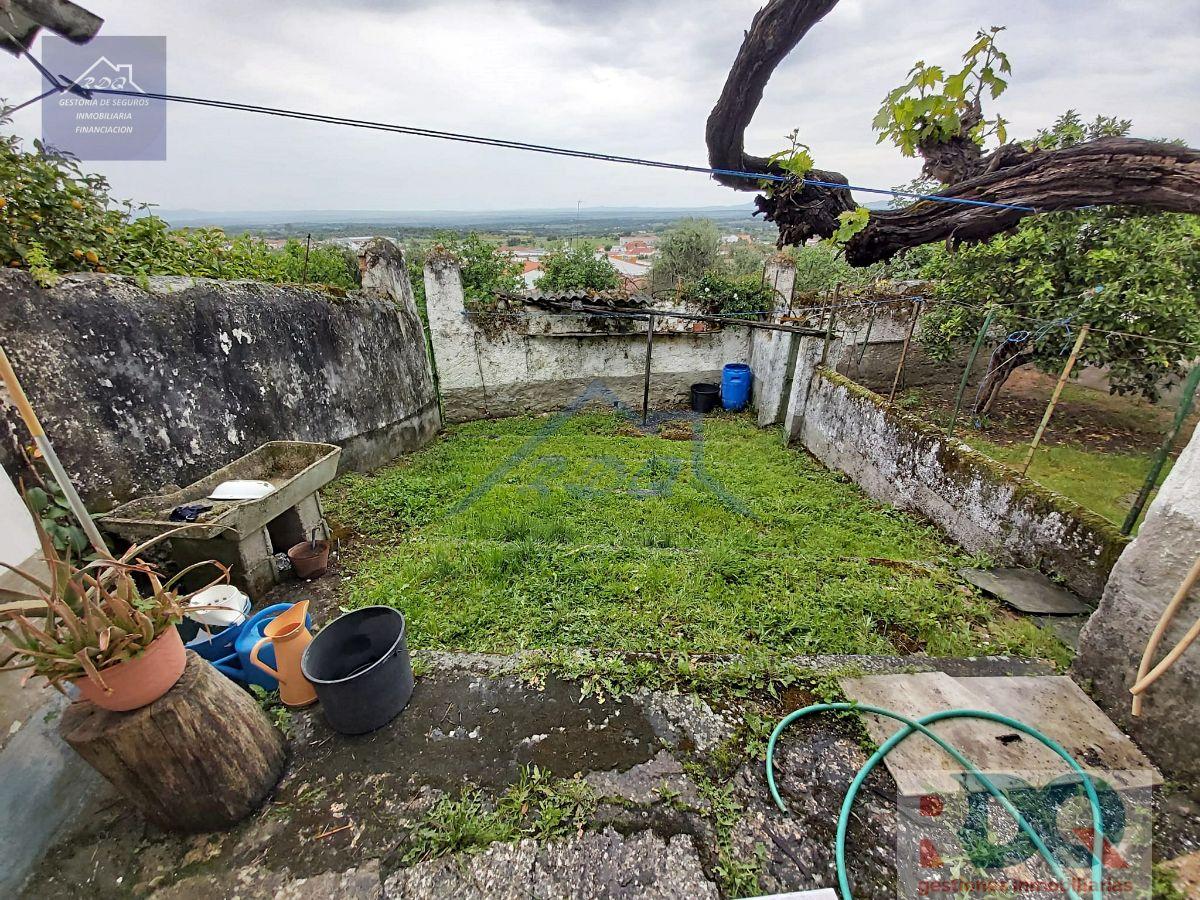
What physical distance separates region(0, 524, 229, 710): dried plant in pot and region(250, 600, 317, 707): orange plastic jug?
584mm

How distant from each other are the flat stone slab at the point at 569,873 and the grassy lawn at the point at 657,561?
107 cm

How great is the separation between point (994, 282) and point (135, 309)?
9989 mm

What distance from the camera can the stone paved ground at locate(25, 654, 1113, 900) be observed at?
175 cm

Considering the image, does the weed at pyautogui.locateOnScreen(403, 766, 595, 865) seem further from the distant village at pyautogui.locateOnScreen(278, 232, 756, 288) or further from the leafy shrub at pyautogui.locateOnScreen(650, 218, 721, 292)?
the leafy shrub at pyautogui.locateOnScreen(650, 218, 721, 292)

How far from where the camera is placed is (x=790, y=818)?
194 cm

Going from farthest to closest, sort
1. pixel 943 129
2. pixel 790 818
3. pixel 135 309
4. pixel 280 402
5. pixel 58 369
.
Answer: pixel 280 402
pixel 135 309
pixel 58 369
pixel 790 818
pixel 943 129

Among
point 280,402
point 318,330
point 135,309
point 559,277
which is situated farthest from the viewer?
point 559,277

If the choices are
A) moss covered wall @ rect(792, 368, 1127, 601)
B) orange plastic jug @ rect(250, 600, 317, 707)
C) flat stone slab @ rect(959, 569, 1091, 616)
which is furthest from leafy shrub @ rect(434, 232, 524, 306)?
flat stone slab @ rect(959, 569, 1091, 616)

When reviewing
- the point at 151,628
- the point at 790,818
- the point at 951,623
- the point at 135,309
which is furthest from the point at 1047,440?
the point at 135,309

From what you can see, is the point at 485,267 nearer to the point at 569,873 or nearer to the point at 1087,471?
the point at 569,873

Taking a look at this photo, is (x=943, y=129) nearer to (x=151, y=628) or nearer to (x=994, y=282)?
(x=151, y=628)

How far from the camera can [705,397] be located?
8.91m

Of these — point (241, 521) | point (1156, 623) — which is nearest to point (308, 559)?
point (241, 521)

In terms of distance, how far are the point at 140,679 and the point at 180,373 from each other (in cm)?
312
